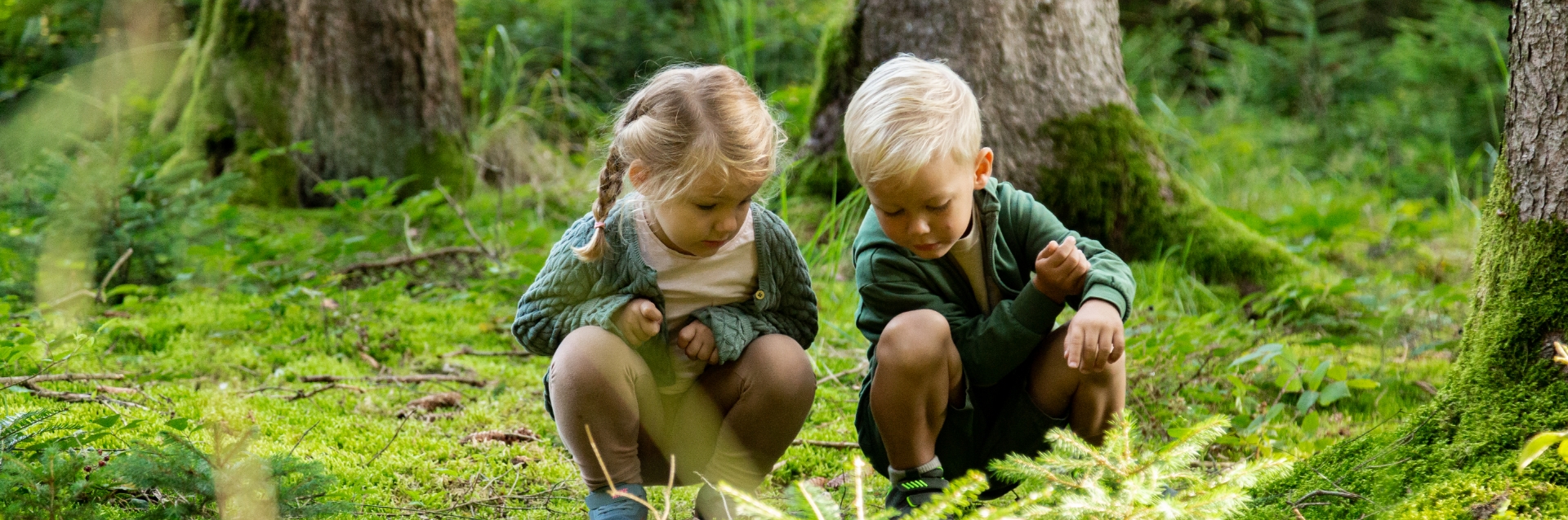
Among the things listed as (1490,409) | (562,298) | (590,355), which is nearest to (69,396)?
(562,298)

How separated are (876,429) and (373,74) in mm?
3936

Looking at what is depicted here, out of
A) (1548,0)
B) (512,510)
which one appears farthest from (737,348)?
(1548,0)

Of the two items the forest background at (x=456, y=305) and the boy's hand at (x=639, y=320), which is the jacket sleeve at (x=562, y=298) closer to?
the boy's hand at (x=639, y=320)

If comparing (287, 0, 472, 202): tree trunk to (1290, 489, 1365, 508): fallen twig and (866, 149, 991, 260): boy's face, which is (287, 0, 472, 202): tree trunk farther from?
(1290, 489, 1365, 508): fallen twig

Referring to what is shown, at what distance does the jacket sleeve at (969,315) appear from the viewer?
6.29 ft

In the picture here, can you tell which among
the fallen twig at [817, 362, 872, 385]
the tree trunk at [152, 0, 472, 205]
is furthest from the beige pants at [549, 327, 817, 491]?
the tree trunk at [152, 0, 472, 205]

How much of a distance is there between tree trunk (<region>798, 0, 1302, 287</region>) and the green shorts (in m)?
1.74

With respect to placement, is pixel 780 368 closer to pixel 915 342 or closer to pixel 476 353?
pixel 915 342

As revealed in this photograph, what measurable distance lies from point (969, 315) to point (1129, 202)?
1.90m

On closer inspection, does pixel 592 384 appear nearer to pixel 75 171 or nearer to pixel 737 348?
pixel 737 348

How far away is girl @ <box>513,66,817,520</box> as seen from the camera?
6.31 feet

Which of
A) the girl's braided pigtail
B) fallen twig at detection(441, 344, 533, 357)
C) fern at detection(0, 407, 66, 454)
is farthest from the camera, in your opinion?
fallen twig at detection(441, 344, 533, 357)

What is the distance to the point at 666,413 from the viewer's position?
7.10 ft

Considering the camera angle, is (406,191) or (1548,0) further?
A: (406,191)
